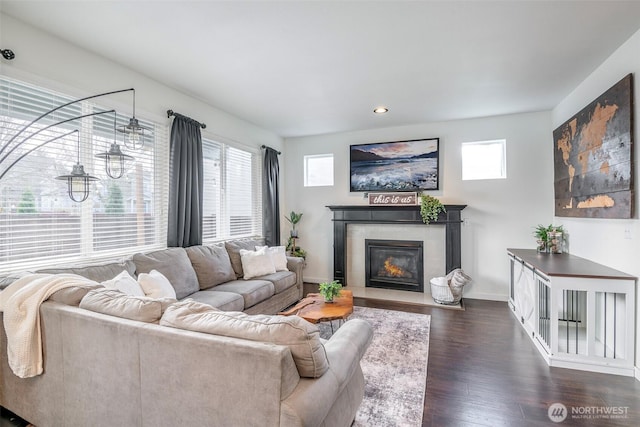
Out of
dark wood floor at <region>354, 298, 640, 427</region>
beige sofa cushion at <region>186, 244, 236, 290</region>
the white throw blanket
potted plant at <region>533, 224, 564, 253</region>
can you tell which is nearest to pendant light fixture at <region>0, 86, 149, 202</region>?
the white throw blanket

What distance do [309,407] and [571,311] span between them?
367 cm

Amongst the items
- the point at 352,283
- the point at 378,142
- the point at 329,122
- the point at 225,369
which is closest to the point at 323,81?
the point at 329,122

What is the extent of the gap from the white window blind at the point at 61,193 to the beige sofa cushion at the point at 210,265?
0.51 m

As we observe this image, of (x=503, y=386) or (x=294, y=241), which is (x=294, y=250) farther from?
(x=503, y=386)

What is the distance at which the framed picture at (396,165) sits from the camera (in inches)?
192

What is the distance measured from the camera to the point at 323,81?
3.31 metres

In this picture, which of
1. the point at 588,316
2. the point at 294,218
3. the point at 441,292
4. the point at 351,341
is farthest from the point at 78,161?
the point at 588,316

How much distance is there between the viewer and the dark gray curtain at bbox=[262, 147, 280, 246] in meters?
5.14

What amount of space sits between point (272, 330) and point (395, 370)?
69.7 inches

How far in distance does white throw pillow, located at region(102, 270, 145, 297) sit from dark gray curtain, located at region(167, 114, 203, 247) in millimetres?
1160

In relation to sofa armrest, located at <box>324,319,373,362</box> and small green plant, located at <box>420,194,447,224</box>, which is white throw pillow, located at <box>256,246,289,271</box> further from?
sofa armrest, located at <box>324,319,373,362</box>

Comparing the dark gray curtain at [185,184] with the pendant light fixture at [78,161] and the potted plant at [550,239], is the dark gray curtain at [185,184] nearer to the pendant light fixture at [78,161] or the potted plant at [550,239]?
the pendant light fixture at [78,161]

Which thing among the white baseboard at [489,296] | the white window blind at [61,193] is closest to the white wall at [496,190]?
the white baseboard at [489,296]

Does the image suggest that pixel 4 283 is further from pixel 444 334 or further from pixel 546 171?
pixel 546 171
